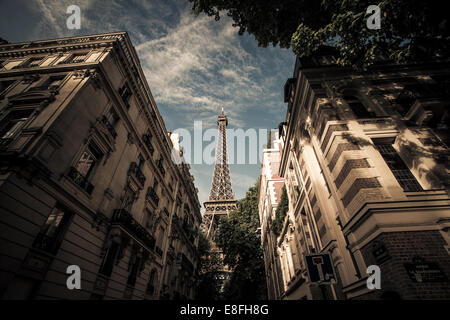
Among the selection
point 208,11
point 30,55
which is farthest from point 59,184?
point 30,55

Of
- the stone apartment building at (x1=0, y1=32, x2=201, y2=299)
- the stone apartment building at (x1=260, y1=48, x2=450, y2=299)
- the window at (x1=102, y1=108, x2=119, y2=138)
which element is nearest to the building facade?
the stone apartment building at (x1=260, y1=48, x2=450, y2=299)

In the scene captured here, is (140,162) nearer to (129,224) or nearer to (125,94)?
(125,94)

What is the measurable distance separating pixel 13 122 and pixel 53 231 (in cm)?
638

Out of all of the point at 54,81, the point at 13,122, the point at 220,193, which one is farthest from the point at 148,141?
the point at 220,193

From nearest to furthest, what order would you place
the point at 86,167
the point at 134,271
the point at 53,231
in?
the point at 53,231
the point at 86,167
the point at 134,271

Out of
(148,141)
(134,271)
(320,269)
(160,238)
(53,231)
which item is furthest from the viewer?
(160,238)

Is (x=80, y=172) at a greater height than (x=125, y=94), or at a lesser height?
lesser

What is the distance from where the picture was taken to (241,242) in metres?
26.3

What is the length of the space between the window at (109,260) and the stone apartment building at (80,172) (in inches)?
2.1

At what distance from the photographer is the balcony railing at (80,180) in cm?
974

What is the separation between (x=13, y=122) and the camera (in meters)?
10.3

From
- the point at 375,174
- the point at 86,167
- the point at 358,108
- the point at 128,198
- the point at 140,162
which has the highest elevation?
the point at 140,162

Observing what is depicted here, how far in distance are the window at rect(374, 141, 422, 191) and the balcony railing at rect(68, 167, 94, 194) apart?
14.6 meters

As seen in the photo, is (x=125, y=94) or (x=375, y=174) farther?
(x=125, y=94)
